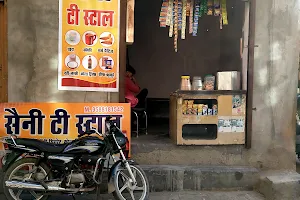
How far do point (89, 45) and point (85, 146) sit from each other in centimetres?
177

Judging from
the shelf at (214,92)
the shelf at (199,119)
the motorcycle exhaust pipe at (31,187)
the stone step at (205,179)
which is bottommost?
the stone step at (205,179)

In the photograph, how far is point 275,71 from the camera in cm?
569

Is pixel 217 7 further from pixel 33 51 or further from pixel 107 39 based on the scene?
pixel 33 51

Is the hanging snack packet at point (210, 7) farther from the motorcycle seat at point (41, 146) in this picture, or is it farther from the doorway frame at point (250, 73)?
the motorcycle seat at point (41, 146)

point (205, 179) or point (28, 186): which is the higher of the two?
point (28, 186)

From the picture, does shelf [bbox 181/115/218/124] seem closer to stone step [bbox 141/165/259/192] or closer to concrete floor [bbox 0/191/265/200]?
stone step [bbox 141/165/259/192]

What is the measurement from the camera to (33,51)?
538 centimetres

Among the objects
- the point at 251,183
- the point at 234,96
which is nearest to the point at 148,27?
the point at 234,96

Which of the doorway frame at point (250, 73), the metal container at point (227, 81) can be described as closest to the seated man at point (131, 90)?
the metal container at point (227, 81)

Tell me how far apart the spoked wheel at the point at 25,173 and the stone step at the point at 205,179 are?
1.64 meters

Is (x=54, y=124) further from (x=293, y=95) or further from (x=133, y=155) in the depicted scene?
(x=293, y=95)

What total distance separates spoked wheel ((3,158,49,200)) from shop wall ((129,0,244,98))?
505 cm

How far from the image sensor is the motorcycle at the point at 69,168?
4.52 m

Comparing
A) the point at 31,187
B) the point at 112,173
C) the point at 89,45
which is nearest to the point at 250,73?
the point at 89,45
